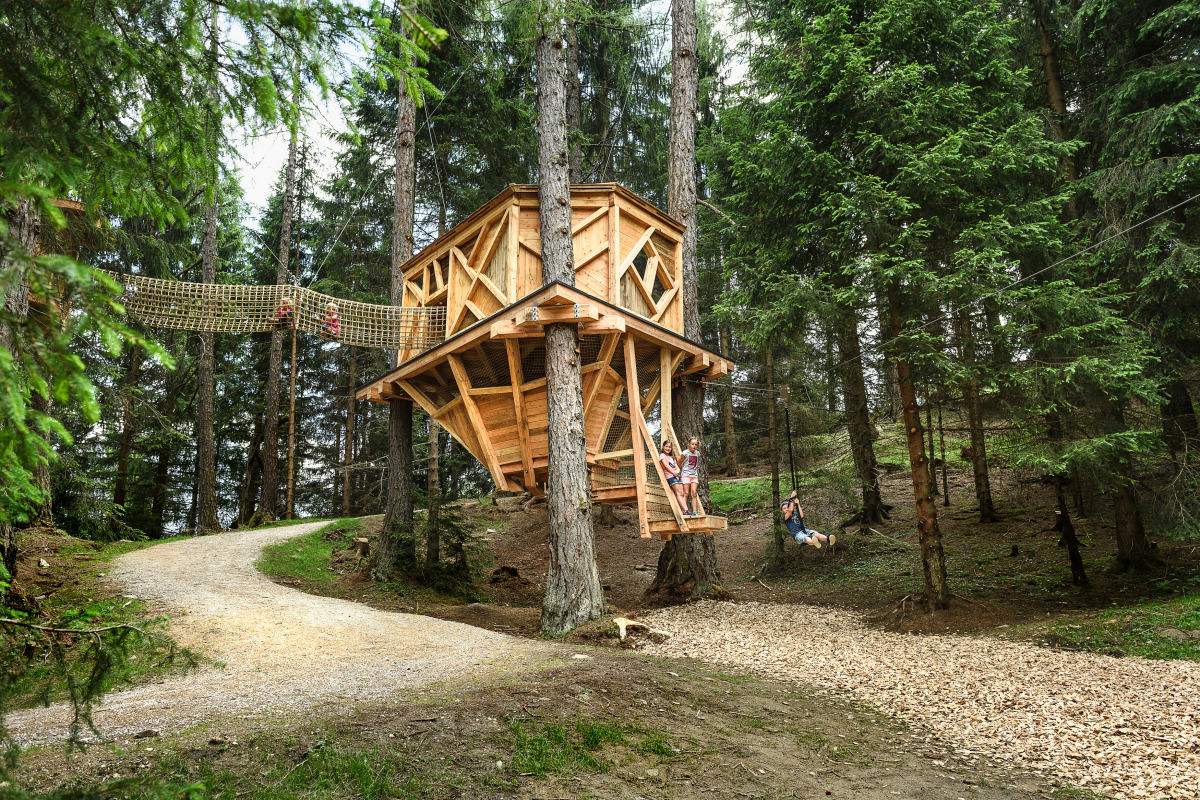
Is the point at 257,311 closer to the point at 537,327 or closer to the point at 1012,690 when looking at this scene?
the point at 537,327

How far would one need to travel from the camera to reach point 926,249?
9328 millimetres

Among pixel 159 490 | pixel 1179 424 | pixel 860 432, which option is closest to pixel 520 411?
pixel 860 432

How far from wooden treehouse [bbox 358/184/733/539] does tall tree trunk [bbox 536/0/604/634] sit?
47cm

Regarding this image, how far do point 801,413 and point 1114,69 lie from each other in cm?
793

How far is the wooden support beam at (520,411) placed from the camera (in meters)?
9.44

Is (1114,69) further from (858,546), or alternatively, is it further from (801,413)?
(858,546)

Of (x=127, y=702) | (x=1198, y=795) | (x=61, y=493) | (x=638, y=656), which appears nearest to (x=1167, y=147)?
(x=1198, y=795)

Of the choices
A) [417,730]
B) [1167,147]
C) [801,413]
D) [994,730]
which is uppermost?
[1167,147]

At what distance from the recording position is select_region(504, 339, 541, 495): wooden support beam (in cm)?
944

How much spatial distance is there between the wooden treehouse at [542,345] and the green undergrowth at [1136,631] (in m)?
4.17

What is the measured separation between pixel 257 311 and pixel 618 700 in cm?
739

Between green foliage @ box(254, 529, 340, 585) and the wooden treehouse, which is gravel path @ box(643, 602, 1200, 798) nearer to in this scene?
the wooden treehouse

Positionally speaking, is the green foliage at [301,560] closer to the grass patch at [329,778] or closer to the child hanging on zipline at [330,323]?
the child hanging on zipline at [330,323]

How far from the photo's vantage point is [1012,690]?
611cm
